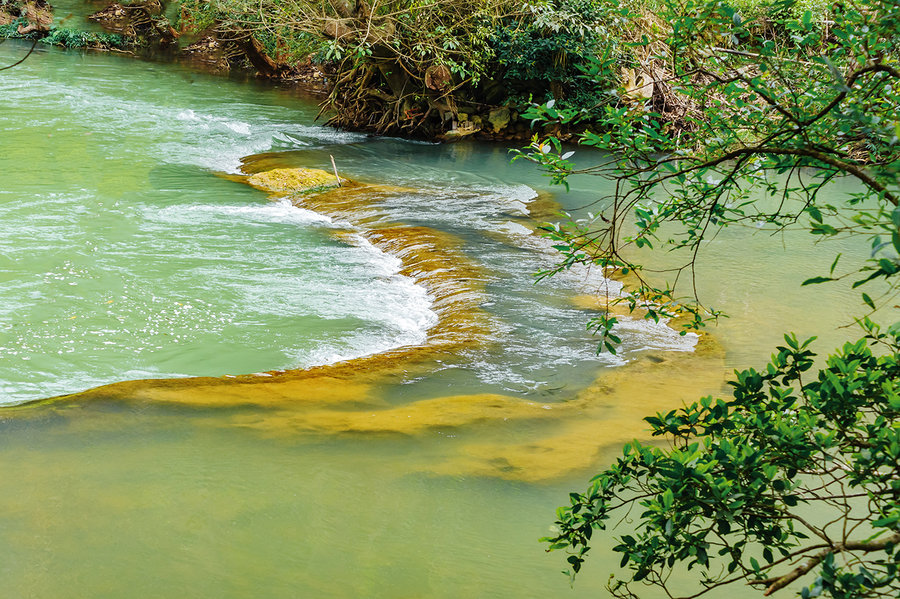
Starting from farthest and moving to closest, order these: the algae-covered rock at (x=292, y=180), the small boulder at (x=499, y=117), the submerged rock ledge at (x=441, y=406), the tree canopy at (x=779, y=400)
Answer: the small boulder at (x=499, y=117)
the algae-covered rock at (x=292, y=180)
the submerged rock ledge at (x=441, y=406)
the tree canopy at (x=779, y=400)

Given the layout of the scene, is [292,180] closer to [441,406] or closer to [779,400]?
[441,406]

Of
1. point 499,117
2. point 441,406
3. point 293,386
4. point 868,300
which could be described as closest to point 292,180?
point 499,117

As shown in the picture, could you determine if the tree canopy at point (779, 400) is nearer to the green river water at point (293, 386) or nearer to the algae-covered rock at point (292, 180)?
the green river water at point (293, 386)

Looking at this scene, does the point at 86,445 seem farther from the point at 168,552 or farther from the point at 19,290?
the point at 19,290

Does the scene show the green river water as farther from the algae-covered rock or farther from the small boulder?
the small boulder

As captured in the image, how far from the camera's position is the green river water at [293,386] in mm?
4141

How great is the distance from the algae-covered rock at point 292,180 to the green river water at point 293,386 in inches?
16.1

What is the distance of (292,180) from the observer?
13.3 m

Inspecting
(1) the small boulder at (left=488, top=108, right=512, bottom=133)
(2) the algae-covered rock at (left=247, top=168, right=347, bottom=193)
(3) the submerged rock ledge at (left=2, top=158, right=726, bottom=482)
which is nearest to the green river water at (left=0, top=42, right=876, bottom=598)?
(3) the submerged rock ledge at (left=2, top=158, right=726, bottom=482)

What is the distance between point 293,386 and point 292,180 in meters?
7.85

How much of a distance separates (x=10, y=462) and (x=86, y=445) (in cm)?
43

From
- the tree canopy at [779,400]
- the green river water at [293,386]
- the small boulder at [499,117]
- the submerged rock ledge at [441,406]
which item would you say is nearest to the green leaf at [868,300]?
the tree canopy at [779,400]

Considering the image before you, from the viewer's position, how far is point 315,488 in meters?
4.71

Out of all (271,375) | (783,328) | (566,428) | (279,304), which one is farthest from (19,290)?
(783,328)
